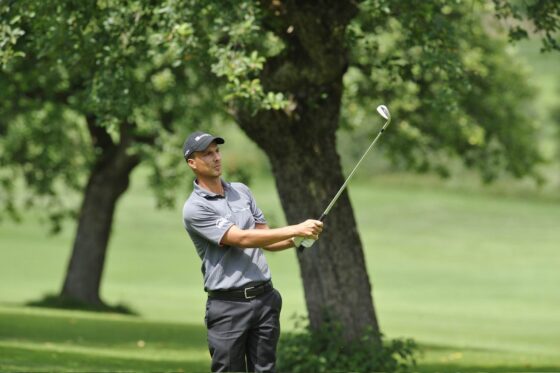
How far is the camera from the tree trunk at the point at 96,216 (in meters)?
26.2

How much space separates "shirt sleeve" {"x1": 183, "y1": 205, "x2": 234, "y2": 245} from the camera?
344 inches

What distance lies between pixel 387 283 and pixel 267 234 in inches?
1320

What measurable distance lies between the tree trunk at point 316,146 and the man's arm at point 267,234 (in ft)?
18.3

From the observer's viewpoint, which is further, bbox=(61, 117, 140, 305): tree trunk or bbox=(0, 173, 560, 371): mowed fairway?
bbox=(61, 117, 140, 305): tree trunk

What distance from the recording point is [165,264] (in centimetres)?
4684

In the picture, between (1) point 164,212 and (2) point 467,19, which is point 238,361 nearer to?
(2) point 467,19

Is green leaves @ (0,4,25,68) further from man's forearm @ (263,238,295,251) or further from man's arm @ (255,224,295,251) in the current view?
man's forearm @ (263,238,295,251)

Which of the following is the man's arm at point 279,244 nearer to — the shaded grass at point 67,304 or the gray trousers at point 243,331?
the gray trousers at point 243,331

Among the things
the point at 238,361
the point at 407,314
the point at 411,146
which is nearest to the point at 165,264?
the point at 407,314

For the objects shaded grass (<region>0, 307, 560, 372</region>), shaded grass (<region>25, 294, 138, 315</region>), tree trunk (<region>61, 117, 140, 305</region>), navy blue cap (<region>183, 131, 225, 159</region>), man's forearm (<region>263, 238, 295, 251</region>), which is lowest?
man's forearm (<region>263, 238, 295, 251</region>)

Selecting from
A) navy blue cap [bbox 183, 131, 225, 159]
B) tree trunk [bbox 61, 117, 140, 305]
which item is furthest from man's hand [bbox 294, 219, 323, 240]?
tree trunk [bbox 61, 117, 140, 305]

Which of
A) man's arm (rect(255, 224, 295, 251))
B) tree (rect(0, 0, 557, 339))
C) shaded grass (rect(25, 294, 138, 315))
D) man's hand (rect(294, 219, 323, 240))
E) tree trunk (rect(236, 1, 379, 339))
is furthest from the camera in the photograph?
shaded grass (rect(25, 294, 138, 315))

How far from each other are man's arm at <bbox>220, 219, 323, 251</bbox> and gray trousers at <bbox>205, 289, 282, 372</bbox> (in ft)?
1.60

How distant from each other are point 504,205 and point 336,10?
183 feet
